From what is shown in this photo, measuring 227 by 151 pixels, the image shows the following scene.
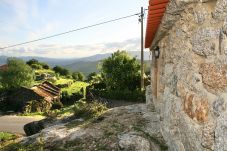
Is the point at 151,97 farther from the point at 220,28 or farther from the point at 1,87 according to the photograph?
the point at 1,87

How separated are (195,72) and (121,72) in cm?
3185

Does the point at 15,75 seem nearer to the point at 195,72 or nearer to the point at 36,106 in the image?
the point at 36,106

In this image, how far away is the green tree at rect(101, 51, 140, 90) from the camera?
36.1 meters

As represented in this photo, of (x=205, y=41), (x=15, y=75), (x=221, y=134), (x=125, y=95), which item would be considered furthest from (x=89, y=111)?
(x=15, y=75)

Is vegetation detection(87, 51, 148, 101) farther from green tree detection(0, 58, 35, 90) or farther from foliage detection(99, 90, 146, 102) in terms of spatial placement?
green tree detection(0, 58, 35, 90)

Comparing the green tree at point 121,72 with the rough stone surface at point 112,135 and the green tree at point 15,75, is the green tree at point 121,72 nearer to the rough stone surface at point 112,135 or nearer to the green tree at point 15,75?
the green tree at point 15,75

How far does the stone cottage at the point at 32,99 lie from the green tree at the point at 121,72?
424 inches

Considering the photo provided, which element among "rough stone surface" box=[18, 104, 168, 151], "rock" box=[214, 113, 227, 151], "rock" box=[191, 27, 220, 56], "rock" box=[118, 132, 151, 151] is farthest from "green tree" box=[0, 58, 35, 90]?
"rock" box=[214, 113, 227, 151]

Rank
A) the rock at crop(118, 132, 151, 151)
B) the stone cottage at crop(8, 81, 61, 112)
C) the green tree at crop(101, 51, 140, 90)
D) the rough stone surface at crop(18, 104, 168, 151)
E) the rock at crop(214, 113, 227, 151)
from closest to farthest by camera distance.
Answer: the rock at crop(214, 113, 227, 151) → the rock at crop(118, 132, 151, 151) → the rough stone surface at crop(18, 104, 168, 151) → the green tree at crop(101, 51, 140, 90) → the stone cottage at crop(8, 81, 61, 112)

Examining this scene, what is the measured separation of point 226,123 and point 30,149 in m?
5.19

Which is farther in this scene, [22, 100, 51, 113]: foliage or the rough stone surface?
[22, 100, 51, 113]: foliage

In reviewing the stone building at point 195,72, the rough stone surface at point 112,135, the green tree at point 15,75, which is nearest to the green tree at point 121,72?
the green tree at point 15,75

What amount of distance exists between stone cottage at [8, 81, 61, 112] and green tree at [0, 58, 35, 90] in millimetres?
11546

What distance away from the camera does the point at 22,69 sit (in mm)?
59625
